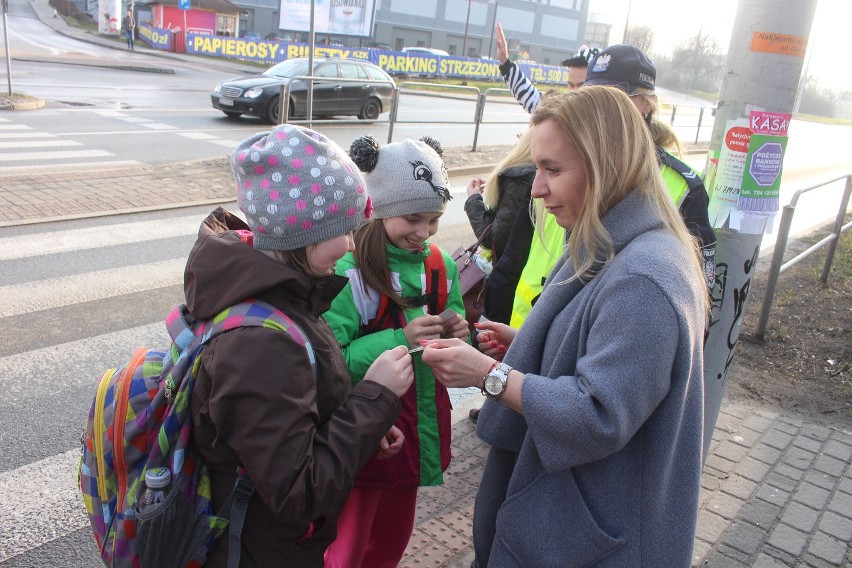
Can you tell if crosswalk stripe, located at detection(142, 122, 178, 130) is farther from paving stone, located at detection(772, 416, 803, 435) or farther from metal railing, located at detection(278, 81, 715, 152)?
paving stone, located at detection(772, 416, 803, 435)

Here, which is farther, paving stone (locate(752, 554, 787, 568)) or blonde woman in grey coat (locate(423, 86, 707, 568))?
paving stone (locate(752, 554, 787, 568))

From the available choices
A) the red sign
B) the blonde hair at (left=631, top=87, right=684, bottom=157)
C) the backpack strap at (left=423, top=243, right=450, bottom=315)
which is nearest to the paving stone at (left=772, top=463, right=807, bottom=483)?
the red sign

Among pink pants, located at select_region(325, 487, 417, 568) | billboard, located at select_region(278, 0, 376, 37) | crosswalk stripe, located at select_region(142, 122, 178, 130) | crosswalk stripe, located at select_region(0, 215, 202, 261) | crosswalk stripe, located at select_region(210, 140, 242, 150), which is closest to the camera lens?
pink pants, located at select_region(325, 487, 417, 568)

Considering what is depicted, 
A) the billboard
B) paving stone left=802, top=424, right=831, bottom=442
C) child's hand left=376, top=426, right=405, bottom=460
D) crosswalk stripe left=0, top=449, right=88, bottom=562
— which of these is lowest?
crosswalk stripe left=0, top=449, right=88, bottom=562

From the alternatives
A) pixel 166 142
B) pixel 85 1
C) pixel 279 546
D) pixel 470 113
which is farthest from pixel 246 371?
pixel 85 1

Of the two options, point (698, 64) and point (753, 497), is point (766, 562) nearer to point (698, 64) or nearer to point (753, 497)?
point (753, 497)

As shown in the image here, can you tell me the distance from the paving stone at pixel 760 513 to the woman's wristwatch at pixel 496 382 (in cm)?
245

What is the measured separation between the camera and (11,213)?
7555mm

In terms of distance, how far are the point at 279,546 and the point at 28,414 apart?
9.72 ft

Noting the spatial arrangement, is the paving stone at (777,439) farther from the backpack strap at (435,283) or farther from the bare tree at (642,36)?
the bare tree at (642,36)

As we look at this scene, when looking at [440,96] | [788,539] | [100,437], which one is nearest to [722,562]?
[788,539]

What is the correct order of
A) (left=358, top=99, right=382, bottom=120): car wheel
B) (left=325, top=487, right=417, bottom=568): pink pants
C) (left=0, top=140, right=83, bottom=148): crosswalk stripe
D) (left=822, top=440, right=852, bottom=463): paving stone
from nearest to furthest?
1. (left=325, top=487, right=417, bottom=568): pink pants
2. (left=822, top=440, right=852, bottom=463): paving stone
3. (left=0, top=140, right=83, bottom=148): crosswalk stripe
4. (left=358, top=99, right=382, bottom=120): car wheel

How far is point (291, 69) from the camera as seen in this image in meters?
17.2

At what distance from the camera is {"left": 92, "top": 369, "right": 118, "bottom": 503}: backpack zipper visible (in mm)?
1678
